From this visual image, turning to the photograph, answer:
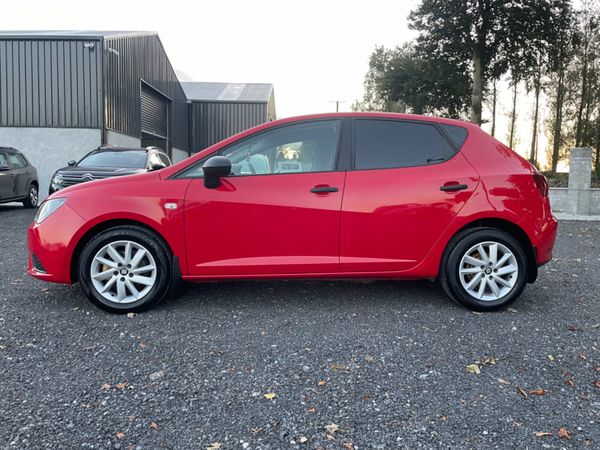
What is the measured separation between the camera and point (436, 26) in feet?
86.6

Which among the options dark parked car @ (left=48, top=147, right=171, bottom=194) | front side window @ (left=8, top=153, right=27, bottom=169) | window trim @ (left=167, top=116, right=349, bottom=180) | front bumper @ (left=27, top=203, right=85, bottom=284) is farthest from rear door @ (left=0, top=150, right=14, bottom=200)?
window trim @ (left=167, top=116, right=349, bottom=180)

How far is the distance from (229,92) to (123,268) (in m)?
31.6

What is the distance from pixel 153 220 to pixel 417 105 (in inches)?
1061

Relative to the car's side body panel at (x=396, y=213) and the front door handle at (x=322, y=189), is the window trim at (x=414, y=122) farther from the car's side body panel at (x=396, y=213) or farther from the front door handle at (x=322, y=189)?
the front door handle at (x=322, y=189)

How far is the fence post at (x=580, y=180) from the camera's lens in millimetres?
12844

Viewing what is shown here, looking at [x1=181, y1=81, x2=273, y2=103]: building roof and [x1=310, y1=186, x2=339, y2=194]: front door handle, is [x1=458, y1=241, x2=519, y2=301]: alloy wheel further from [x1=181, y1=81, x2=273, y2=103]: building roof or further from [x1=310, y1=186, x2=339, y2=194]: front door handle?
[x1=181, y1=81, x2=273, y2=103]: building roof

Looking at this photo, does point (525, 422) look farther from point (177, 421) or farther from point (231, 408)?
point (177, 421)

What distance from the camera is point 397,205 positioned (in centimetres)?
408

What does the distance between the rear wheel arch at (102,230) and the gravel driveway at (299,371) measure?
17.6 inches

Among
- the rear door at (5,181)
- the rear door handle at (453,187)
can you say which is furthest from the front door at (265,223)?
the rear door at (5,181)

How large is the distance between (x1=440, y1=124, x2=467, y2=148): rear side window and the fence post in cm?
1032

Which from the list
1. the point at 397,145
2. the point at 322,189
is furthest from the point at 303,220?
the point at 397,145

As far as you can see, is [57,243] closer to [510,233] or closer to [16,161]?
[510,233]

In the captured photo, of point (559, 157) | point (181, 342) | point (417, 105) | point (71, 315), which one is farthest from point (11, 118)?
point (559, 157)
